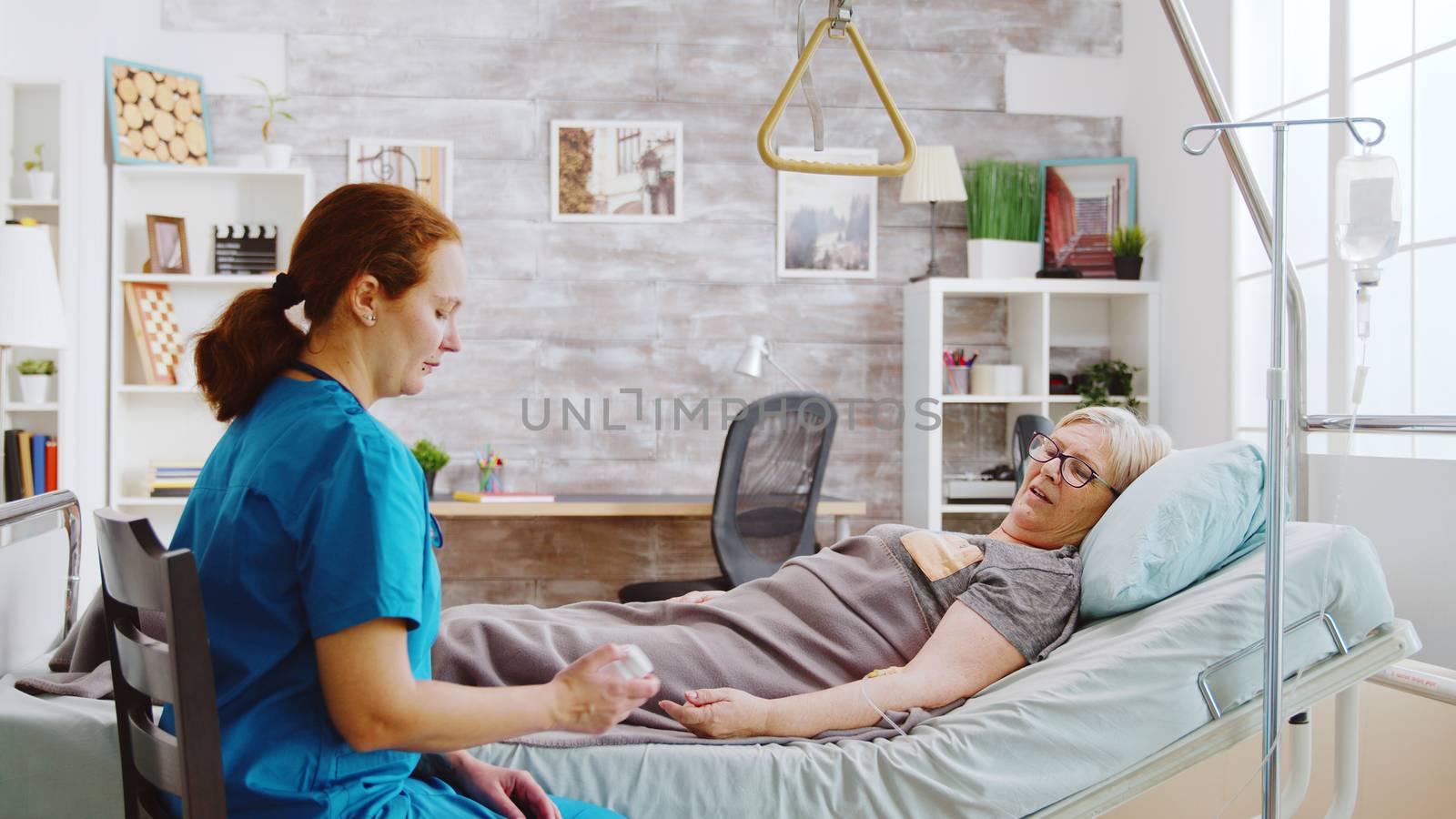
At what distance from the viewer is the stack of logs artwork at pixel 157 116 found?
3762 mm

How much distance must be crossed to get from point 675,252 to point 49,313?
1974 millimetres

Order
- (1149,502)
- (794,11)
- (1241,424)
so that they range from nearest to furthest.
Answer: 1. (1149,502)
2. (1241,424)
3. (794,11)

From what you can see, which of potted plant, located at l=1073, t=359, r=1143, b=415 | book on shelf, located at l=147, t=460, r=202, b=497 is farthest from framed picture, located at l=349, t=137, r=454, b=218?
potted plant, located at l=1073, t=359, r=1143, b=415

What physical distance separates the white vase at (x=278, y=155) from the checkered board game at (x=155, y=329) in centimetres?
58

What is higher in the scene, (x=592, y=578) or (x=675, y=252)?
(x=675, y=252)

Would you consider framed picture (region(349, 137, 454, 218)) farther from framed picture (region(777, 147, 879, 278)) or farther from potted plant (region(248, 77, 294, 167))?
framed picture (region(777, 147, 879, 278))

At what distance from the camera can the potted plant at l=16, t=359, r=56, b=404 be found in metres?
3.53

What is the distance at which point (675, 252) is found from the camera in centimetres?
413

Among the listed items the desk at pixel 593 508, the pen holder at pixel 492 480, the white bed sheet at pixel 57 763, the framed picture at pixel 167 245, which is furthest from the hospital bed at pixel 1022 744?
the framed picture at pixel 167 245

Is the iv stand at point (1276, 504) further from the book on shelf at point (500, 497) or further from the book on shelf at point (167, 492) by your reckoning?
the book on shelf at point (167, 492)

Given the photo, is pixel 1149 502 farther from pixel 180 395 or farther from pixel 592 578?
pixel 180 395

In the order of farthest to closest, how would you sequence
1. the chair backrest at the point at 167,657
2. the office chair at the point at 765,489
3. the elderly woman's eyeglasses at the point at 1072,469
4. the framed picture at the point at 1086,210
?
the framed picture at the point at 1086,210 → the office chair at the point at 765,489 → the elderly woman's eyeglasses at the point at 1072,469 → the chair backrest at the point at 167,657

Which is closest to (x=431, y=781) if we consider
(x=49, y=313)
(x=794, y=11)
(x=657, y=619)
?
(x=657, y=619)

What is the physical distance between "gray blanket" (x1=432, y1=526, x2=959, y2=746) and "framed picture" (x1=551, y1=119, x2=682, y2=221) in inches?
91.5
